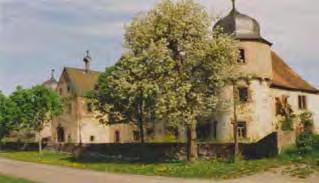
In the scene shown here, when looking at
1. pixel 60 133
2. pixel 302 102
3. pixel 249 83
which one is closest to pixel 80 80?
pixel 60 133

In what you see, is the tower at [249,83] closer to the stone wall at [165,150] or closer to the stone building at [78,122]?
the stone wall at [165,150]


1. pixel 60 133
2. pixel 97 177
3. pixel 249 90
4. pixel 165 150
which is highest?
pixel 249 90

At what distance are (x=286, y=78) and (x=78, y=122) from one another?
88.2ft

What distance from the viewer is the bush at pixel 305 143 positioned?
35.6 metres

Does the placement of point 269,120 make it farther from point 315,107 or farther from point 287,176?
point 287,176

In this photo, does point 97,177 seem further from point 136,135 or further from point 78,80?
point 78,80

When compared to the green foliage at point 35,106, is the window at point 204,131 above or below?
below

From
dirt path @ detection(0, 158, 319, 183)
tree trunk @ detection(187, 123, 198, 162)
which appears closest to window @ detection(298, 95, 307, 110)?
tree trunk @ detection(187, 123, 198, 162)

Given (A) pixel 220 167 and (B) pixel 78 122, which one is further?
(B) pixel 78 122

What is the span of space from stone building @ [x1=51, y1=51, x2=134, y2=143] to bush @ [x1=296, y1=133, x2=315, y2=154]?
33342mm

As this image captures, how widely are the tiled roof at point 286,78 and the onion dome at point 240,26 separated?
5.35 meters

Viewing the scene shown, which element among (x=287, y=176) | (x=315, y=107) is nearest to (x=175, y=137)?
(x=315, y=107)

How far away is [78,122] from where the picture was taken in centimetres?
6975

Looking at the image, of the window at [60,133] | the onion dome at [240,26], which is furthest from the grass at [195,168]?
the window at [60,133]
